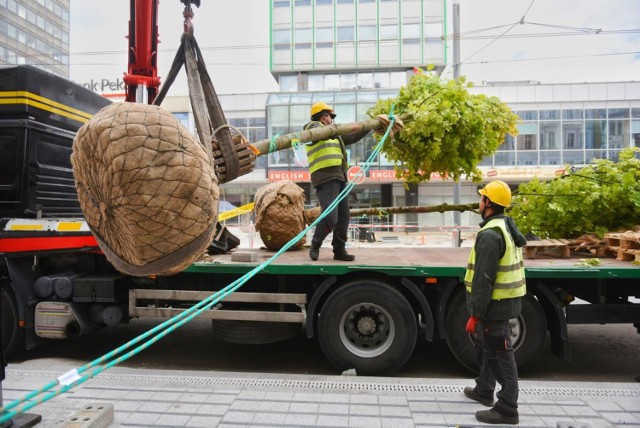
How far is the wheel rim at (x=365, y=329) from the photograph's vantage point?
5.10m

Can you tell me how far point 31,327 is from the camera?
5508mm

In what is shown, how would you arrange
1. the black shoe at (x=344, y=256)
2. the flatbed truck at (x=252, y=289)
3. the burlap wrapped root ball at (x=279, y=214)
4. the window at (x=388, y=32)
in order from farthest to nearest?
the window at (x=388, y=32) < the burlap wrapped root ball at (x=279, y=214) < the black shoe at (x=344, y=256) < the flatbed truck at (x=252, y=289)

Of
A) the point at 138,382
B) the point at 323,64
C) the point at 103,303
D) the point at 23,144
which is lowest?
the point at 138,382

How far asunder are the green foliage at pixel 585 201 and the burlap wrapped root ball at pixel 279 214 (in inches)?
126

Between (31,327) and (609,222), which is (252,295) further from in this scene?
(609,222)

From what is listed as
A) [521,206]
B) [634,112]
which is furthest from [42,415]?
[634,112]

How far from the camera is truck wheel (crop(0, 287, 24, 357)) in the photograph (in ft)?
17.8

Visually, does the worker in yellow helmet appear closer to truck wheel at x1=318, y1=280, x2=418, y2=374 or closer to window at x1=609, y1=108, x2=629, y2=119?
truck wheel at x1=318, y1=280, x2=418, y2=374

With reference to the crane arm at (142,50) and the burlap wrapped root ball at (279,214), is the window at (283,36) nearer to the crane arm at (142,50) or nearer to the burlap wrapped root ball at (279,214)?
the burlap wrapped root ball at (279,214)

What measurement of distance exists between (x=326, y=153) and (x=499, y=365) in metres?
3.01

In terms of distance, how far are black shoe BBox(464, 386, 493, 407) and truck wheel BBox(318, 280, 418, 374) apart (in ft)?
3.23

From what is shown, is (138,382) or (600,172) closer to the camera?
(138,382)

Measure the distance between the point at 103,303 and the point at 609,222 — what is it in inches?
265

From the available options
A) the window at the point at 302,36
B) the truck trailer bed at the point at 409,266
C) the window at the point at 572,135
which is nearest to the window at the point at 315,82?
the window at the point at 302,36
